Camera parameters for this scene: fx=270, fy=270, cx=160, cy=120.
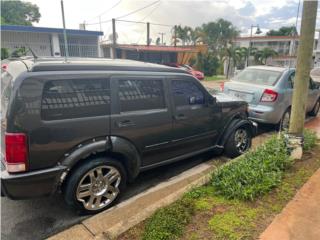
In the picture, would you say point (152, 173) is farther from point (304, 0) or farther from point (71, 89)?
point (304, 0)

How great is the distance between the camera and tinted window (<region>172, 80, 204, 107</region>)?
3.94 metres

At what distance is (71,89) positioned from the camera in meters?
2.92

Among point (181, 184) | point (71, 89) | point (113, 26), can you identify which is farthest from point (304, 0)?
point (113, 26)

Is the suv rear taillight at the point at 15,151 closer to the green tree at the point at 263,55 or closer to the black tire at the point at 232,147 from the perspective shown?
the black tire at the point at 232,147

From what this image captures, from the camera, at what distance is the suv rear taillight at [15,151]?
8.53ft

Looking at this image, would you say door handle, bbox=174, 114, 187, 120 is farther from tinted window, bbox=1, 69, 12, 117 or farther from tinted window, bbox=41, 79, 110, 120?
tinted window, bbox=1, 69, 12, 117

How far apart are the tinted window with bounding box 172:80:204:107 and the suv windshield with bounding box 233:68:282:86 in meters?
3.06

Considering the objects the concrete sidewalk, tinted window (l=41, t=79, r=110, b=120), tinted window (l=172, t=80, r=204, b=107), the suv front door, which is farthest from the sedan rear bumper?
tinted window (l=41, t=79, r=110, b=120)

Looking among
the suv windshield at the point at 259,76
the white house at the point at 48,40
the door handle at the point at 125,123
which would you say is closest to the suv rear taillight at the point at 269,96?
the suv windshield at the point at 259,76

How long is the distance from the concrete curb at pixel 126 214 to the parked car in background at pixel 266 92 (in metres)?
3.10

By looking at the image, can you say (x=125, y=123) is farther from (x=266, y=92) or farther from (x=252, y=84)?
(x=252, y=84)

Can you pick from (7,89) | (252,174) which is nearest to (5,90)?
(7,89)

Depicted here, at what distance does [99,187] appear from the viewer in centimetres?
321

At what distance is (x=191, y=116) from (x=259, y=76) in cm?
360
